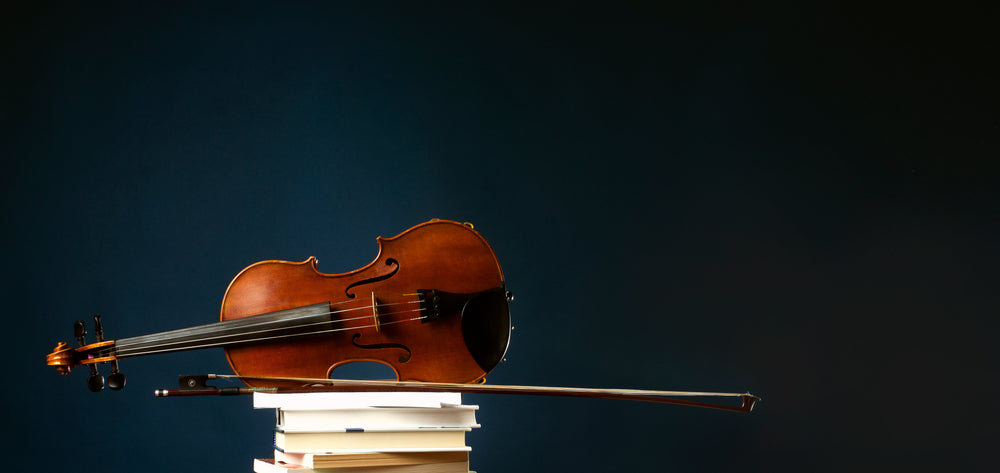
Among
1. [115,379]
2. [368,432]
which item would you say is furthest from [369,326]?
[115,379]

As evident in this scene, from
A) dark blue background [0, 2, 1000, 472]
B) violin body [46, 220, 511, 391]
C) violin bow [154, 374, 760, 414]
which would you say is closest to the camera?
violin bow [154, 374, 760, 414]

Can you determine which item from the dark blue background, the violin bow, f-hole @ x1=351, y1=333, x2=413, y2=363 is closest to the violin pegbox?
the violin bow

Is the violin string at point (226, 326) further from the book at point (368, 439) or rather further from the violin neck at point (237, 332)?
the book at point (368, 439)

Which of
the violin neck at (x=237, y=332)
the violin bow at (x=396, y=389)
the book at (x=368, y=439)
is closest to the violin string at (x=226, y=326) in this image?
the violin neck at (x=237, y=332)

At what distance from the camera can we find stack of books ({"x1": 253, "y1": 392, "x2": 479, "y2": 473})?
171 centimetres

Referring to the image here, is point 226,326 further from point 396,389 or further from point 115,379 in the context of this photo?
point 396,389

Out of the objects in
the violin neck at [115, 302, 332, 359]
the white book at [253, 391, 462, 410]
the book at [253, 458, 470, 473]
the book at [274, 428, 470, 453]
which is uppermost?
the violin neck at [115, 302, 332, 359]

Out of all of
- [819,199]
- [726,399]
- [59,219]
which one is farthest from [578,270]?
[59,219]

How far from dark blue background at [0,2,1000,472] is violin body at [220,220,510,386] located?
72 centimetres

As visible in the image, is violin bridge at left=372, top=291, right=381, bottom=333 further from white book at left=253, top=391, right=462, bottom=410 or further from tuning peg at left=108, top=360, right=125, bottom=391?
tuning peg at left=108, top=360, right=125, bottom=391

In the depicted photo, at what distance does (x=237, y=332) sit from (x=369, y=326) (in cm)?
29

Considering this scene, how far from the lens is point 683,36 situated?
2.99 m

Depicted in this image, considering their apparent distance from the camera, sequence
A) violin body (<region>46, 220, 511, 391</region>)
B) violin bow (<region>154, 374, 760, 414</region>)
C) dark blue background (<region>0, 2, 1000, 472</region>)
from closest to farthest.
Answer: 1. violin bow (<region>154, 374, 760, 414</region>)
2. violin body (<region>46, 220, 511, 391</region>)
3. dark blue background (<region>0, 2, 1000, 472</region>)

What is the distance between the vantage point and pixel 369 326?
183 cm
